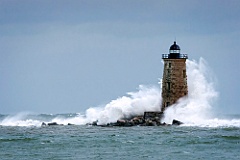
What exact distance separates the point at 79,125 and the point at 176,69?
339 inches

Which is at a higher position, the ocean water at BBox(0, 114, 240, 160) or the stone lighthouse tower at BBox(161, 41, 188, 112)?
the stone lighthouse tower at BBox(161, 41, 188, 112)

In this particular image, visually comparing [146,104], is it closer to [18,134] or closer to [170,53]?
[170,53]

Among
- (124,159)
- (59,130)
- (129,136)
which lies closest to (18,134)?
(59,130)

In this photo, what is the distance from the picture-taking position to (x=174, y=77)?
54.0m

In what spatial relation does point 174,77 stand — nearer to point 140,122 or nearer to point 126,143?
point 140,122

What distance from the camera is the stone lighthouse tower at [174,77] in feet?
177

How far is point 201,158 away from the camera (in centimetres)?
3366

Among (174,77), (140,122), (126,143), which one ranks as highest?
(174,77)

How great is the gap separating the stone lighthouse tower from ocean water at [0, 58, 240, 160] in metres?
0.63

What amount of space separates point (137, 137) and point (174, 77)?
1145 centimetres

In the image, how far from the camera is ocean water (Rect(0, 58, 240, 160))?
1405 inches

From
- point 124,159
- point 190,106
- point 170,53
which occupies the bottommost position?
point 124,159

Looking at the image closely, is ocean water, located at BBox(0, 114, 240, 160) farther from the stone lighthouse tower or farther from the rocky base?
the stone lighthouse tower

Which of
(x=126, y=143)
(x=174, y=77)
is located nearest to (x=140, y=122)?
(x=174, y=77)
